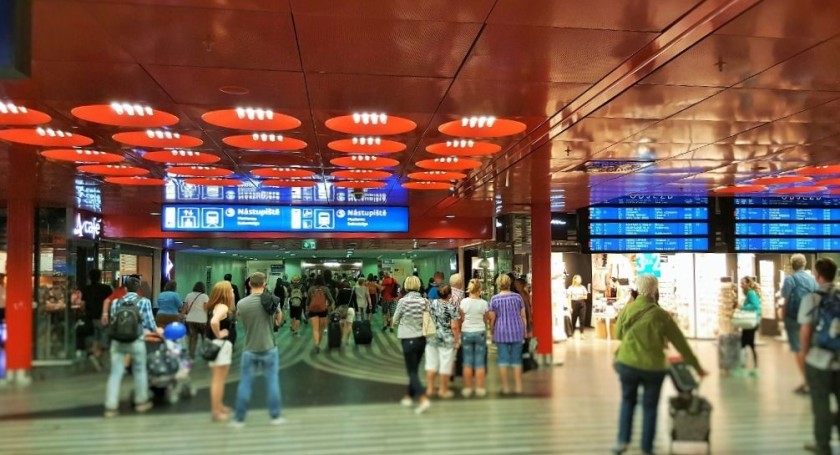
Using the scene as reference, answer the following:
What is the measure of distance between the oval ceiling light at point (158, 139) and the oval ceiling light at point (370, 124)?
1.72 meters

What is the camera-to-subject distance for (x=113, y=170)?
8727 mm

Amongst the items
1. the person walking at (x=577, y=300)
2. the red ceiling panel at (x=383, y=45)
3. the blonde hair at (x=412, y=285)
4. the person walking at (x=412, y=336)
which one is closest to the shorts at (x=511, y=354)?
the person walking at (x=412, y=336)

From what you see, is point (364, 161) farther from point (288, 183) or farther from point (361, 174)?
point (288, 183)

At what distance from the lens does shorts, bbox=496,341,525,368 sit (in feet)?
27.4

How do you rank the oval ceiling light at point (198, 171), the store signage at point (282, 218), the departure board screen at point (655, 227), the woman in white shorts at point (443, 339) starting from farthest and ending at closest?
the departure board screen at point (655, 227), the store signage at point (282, 218), the oval ceiling light at point (198, 171), the woman in white shorts at point (443, 339)

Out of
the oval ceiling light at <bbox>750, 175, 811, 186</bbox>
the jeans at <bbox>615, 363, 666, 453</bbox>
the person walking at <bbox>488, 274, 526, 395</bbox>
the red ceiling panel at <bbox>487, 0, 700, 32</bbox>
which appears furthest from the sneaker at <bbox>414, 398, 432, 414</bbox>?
the oval ceiling light at <bbox>750, 175, 811, 186</bbox>

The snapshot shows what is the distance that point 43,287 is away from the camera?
12.1 m

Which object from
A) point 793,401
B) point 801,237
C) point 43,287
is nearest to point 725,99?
point 793,401

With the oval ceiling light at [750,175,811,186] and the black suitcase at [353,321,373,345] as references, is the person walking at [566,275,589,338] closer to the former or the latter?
the black suitcase at [353,321,373,345]

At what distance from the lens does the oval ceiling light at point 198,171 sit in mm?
8852

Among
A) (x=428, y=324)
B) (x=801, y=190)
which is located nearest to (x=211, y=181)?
(x=428, y=324)

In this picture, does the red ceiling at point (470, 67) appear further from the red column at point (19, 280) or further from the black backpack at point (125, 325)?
the red column at point (19, 280)

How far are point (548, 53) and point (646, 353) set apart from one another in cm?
239

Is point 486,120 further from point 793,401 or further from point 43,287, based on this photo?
point 43,287
